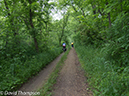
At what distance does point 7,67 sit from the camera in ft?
15.1

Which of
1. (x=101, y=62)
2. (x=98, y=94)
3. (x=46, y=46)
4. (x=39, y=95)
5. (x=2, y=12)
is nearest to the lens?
(x=98, y=94)

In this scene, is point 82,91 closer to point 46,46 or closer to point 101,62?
point 101,62

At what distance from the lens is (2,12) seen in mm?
5527

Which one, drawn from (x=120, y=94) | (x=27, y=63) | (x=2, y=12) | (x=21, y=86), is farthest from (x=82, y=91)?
(x=2, y=12)

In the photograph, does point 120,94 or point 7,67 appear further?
point 7,67

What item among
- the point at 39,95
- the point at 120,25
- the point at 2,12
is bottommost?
the point at 39,95

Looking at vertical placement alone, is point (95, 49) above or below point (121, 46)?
below

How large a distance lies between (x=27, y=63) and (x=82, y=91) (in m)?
4.50

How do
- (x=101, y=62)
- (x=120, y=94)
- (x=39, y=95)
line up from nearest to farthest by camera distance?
(x=120, y=94)
(x=39, y=95)
(x=101, y=62)

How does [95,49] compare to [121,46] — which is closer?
[121,46]

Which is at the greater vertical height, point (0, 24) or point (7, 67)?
point (0, 24)

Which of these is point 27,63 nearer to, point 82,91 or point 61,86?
point 61,86

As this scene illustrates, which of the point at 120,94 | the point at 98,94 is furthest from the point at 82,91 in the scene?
the point at 120,94

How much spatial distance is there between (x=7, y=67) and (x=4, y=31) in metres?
2.39
